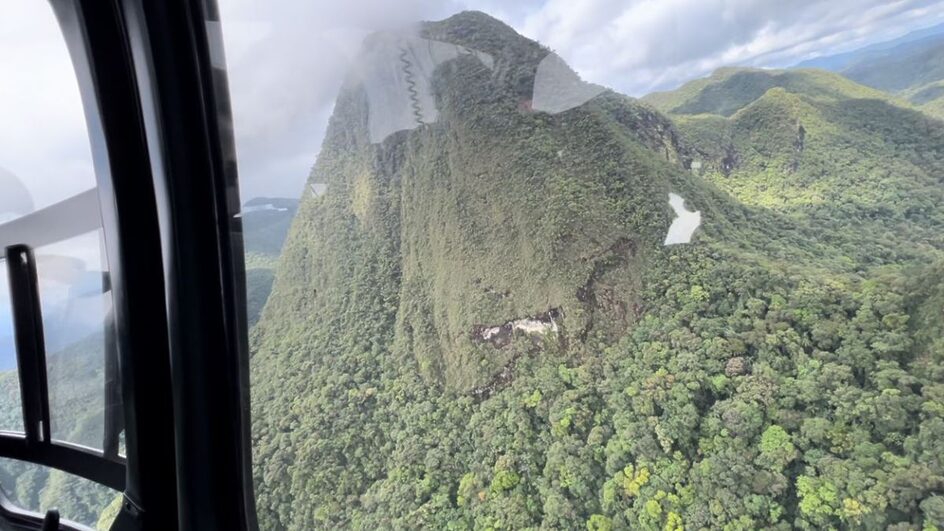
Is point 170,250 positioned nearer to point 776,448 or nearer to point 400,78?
point 400,78

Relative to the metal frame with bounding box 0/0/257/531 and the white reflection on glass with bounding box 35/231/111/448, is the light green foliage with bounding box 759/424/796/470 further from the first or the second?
the white reflection on glass with bounding box 35/231/111/448

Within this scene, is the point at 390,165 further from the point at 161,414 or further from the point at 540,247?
the point at 161,414

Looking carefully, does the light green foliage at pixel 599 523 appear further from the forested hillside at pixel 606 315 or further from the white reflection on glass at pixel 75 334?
the white reflection on glass at pixel 75 334

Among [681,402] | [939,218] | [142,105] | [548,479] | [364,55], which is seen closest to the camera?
[939,218]

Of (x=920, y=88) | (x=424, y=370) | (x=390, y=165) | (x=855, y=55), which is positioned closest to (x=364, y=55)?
(x=390, y=165)

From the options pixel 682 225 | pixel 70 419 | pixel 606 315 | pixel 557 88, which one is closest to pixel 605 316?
pixel 606 315

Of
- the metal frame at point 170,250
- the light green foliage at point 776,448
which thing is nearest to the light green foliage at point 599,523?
the light green foliage at point 776,448
